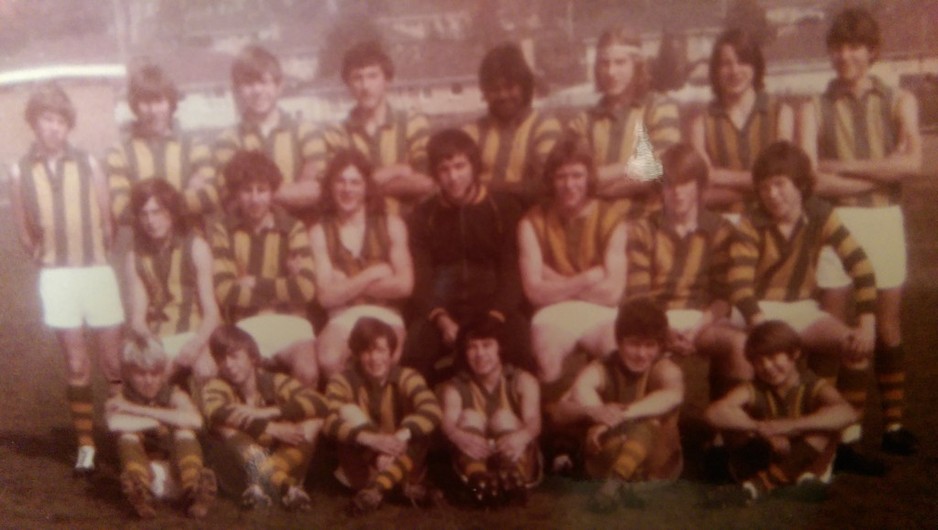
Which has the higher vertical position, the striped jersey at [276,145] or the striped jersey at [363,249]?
the striped jersey at [276,145]

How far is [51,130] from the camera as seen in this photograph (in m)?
2.59

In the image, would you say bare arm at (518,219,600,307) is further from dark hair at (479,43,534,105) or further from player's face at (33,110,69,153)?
player's face at (33,110,69,153)

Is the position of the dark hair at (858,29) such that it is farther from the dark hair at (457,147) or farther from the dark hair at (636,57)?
the dark hair at (457,147)

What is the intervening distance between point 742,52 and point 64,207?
2.01m

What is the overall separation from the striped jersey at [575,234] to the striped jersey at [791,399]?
1.92ft

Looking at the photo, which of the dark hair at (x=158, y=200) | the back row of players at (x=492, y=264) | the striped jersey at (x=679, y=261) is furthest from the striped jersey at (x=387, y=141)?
the striped jersey at (x=679, y=261)

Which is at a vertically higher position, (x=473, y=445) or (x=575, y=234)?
(x=575, y=234)

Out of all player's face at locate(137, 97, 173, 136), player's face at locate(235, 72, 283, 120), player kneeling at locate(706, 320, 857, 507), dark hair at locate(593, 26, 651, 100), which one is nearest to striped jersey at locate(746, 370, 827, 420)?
player kneeling at locate(706, 320, 857, 507)

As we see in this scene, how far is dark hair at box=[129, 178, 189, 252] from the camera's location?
259cm

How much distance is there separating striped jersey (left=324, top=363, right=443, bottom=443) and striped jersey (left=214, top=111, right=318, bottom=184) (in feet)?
2.05

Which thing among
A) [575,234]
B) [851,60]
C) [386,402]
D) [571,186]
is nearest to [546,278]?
[575,234]

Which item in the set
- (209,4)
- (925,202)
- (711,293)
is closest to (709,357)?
(711,293)

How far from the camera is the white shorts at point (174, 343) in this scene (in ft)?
8.63

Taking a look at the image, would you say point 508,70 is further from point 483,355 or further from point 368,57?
point 483,355
